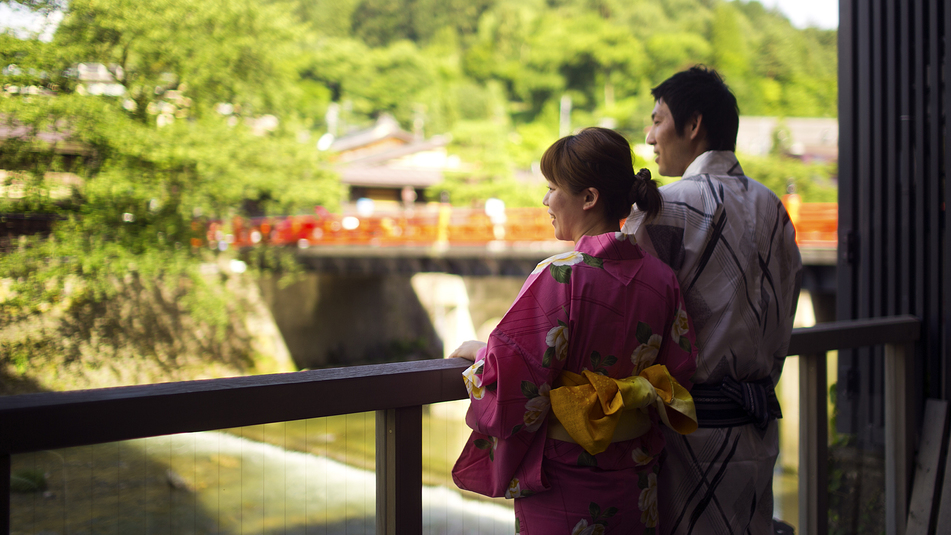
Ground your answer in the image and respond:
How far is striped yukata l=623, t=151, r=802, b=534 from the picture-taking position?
3.61 feet

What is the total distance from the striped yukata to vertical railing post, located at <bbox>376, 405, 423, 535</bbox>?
43 cm

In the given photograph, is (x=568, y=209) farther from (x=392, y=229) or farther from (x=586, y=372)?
(x=392, y=229)

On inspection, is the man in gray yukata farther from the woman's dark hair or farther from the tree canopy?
the tree canopy

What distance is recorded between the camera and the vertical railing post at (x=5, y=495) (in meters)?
0.71

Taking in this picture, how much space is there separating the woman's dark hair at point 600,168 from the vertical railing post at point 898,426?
4.92 feet

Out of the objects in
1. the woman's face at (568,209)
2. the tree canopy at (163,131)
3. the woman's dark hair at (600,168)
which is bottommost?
the woman's face at (568,209)

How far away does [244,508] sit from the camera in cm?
92

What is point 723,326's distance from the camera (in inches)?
43.1

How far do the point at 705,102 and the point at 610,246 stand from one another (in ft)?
1.59

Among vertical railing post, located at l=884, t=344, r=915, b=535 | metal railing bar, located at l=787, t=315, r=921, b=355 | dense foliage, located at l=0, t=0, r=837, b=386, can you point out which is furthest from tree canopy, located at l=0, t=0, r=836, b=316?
vertical railing post, located at l=884, t=344, r=915, b=535

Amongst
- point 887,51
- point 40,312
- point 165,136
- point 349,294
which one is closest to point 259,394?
point 887,51

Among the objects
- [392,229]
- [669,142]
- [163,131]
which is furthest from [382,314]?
[669,142]

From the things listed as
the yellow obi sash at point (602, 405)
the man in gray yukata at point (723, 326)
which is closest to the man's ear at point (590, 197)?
the man in gray yukata at point (723, 326)

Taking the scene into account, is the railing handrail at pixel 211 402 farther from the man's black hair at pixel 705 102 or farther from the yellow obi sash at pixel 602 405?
the man's black hair at pixel 705 102
